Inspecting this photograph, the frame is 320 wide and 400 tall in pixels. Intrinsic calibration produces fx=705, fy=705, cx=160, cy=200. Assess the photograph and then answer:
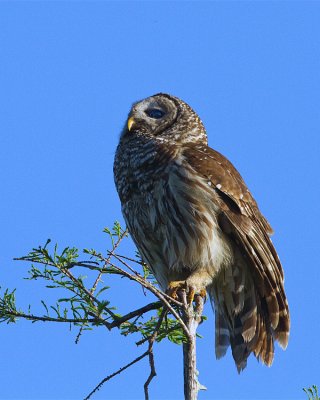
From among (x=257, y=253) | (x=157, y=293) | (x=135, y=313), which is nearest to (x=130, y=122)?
(x=257, y=253)

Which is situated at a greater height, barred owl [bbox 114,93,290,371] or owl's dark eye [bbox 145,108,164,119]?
owl's dark eye [bbox 145,108,164,119]

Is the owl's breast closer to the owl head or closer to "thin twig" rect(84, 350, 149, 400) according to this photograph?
the owl head

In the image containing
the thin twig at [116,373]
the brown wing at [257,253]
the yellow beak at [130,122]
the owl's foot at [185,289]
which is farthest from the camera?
the yellow beak at [130,122]

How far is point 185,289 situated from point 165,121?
1.63 meters

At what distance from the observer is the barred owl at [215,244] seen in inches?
162

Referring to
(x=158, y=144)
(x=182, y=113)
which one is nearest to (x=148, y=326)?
(x=158, y=144)

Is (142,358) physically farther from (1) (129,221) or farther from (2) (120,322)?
(1) (129,221)

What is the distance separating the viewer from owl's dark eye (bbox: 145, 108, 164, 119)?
5.23m

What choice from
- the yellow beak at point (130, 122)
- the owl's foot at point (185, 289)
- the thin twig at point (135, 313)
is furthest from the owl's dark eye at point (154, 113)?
the thin twig at point (135, 313)

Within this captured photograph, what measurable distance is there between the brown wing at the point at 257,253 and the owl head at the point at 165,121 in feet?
2.19

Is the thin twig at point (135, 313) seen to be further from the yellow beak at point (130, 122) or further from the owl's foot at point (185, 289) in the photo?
the yellow beak at point (130, 122)

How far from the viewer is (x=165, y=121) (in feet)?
17.0

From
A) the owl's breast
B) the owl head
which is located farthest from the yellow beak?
the owl's breast

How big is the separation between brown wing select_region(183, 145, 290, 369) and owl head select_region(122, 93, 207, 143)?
2.19 ft
